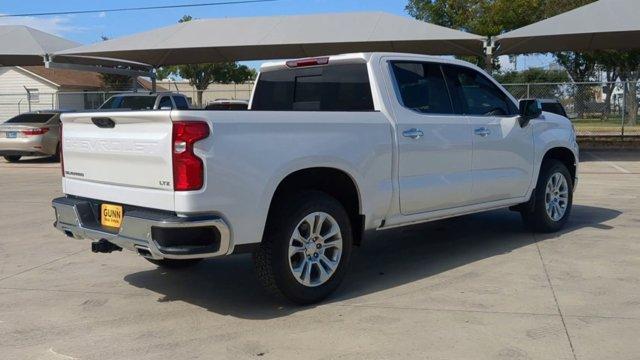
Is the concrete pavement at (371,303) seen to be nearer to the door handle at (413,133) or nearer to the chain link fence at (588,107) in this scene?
the door handle at (413,133)

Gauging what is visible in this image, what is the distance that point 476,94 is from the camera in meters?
6.64

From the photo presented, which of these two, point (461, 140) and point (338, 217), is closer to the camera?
point (338, 217)

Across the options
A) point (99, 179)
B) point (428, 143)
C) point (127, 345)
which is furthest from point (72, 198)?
point (428, 143)

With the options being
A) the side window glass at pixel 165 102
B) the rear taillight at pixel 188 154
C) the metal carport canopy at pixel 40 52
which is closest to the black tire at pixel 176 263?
the rear taillight at pixel 188 154

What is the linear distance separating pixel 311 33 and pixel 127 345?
15.4 meters

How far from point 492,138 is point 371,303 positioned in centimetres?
240

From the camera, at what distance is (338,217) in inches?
203

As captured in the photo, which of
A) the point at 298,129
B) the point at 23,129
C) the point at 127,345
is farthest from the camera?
the point at 23,129

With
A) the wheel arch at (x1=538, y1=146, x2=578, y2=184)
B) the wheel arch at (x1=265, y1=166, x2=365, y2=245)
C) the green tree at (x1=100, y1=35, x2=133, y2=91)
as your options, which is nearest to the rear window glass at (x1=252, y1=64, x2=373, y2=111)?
the wheel arch at (x1=265, y1=166, x2=365, y2=245)

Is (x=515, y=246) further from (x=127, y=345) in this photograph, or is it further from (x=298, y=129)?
(x=127, y=345)

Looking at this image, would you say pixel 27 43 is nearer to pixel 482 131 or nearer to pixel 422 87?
pixel 422 87

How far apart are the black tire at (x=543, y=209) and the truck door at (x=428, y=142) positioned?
147cm

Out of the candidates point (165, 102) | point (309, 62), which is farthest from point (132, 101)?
point (309, 62)

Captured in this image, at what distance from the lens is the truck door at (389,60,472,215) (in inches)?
223
